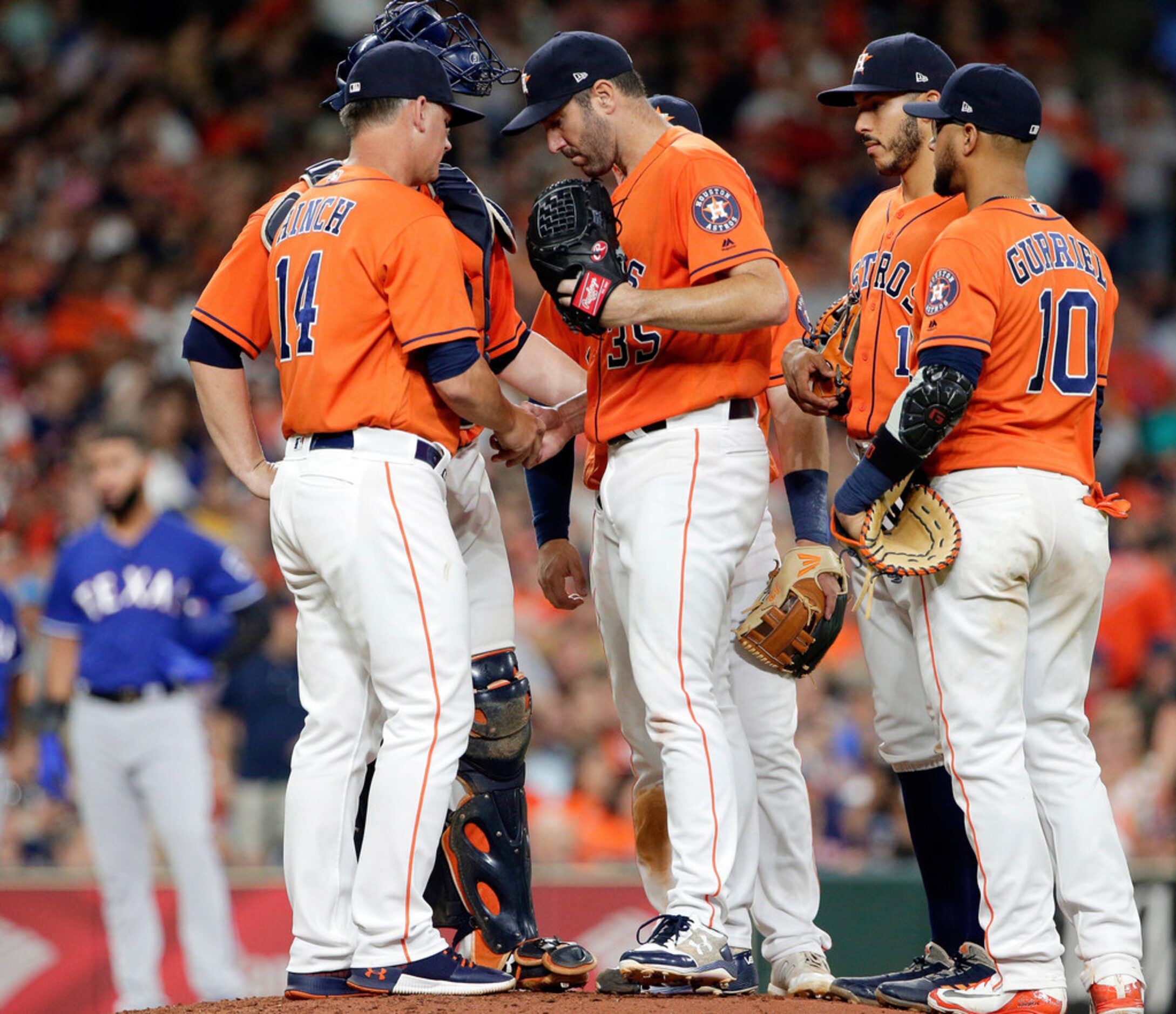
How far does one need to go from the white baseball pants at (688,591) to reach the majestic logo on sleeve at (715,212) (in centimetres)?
46

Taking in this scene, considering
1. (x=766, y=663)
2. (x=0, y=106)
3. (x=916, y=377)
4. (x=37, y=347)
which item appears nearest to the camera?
(x=916, y=377)

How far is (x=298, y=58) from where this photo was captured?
12.7 metres

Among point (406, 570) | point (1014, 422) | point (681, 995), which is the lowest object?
point (681, 995)

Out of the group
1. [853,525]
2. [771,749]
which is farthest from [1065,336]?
[771,749]

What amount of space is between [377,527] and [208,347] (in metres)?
0.85

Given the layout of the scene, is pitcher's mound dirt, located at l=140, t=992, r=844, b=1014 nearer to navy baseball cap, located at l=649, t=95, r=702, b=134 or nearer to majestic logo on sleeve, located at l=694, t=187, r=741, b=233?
majestic logo on sleeve, located at l=694, t=187, r=741, b=233

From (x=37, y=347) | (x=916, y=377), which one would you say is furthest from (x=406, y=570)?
(x=37, y=347)

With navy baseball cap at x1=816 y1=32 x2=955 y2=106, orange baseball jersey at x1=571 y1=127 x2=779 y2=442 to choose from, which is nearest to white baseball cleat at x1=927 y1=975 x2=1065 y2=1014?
orange baseball jersey at x1=571 y1=127 x2=779 y2=442

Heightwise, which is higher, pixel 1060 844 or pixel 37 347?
pixel 37 347

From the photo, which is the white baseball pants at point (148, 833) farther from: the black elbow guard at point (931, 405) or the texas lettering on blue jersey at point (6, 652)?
the black elbow guard at point (931, 405)

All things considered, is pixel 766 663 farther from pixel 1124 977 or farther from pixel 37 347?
pixel 37 347

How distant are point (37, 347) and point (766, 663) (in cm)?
789

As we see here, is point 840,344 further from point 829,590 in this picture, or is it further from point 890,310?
point 829,590

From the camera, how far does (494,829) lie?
414 centimetres
